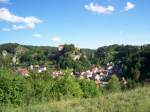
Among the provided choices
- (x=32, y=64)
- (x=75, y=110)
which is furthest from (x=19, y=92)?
(x=32, y=64)

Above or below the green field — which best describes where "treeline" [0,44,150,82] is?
above

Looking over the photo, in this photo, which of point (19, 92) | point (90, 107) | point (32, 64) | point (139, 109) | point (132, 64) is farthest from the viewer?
point (32, 64)

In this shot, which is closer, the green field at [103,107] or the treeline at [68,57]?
the green field at [103,107]

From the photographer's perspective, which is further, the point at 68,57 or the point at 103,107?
the point at 68,57

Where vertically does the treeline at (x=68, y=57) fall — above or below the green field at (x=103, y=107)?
above

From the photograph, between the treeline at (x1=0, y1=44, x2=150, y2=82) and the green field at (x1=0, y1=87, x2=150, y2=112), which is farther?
the treeline at (x1=0, y1=44, x2=150, y2=82)

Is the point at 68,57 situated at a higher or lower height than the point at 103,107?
higher

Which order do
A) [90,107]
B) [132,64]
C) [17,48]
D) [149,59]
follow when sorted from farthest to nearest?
[17,48] → [132,64] → [149,59] → [90,107]

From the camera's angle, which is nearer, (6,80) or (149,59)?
(6,80)

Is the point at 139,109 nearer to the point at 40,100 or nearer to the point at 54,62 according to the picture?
the point at 40,100

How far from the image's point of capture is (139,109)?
5613 mm

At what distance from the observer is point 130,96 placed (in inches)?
282

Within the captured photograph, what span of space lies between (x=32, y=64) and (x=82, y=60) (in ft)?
60.7

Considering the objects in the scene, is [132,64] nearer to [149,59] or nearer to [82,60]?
[149,59]
